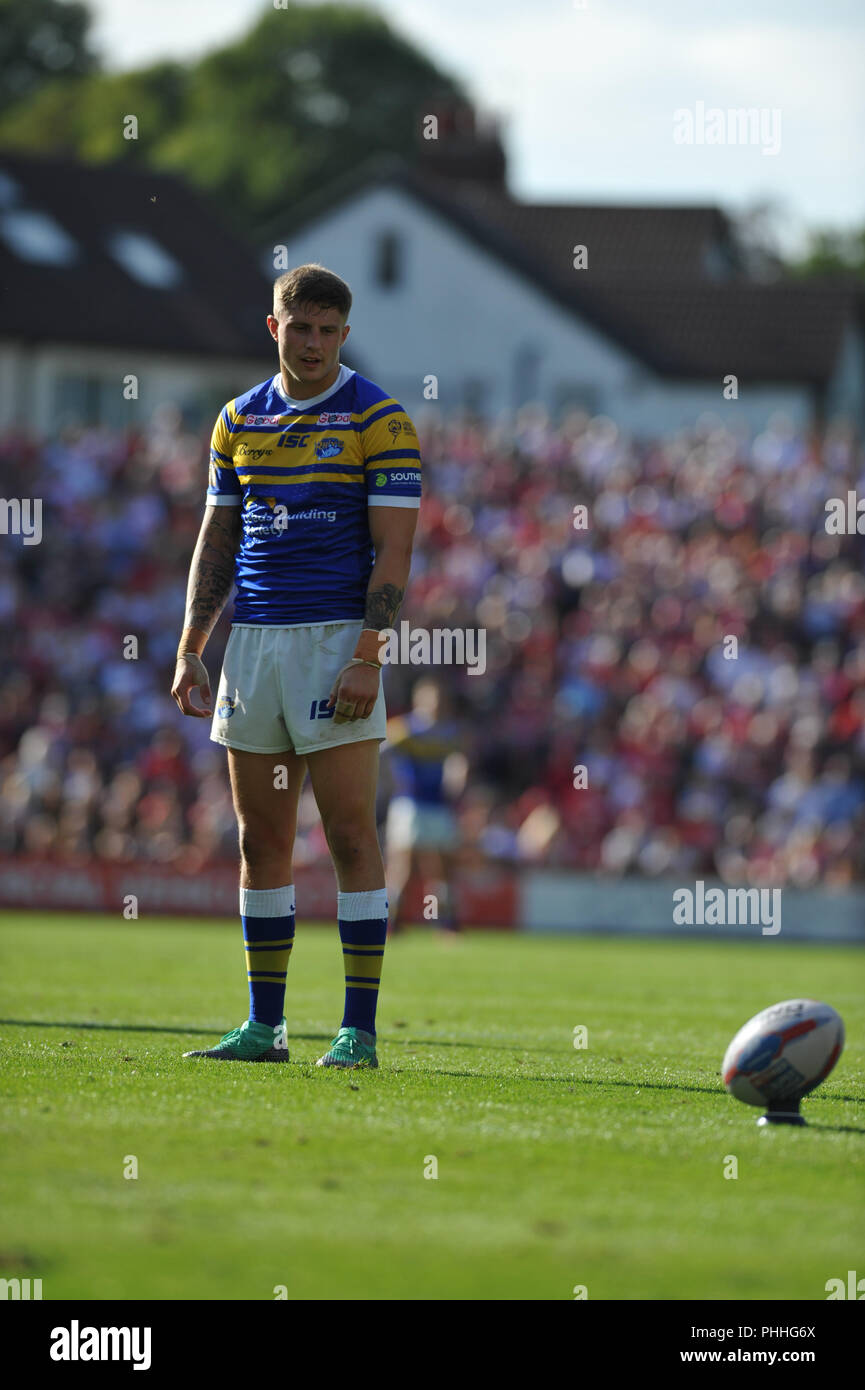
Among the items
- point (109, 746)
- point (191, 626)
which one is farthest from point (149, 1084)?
point (109, 746)

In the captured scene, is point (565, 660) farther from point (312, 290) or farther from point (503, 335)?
point (503, 335)

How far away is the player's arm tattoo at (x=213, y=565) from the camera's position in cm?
779

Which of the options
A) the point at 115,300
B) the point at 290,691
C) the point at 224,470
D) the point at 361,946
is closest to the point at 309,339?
the point at 224,470

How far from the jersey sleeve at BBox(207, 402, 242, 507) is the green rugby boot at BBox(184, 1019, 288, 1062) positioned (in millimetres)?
1894

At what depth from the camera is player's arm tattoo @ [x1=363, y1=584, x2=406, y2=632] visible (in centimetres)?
736

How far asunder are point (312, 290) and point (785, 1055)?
299 cm

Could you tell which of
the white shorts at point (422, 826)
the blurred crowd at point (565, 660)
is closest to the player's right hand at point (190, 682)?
the white shorts at point (422, 826)

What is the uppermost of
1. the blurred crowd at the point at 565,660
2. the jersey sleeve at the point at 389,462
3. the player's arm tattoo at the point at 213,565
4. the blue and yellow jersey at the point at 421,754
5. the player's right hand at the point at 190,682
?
the blurred crowd at the point at 565,660

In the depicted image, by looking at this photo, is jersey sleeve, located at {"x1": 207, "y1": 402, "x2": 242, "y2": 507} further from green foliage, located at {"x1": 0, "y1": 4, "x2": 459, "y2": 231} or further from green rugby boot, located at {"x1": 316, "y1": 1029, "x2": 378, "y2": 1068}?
green foliage, located at {"x1": 0, "y1": 4, "x2": 459, "y2": 231}

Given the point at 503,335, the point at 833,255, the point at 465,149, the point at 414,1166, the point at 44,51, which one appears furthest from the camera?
the point at 833,255

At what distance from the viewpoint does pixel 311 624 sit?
7.51m

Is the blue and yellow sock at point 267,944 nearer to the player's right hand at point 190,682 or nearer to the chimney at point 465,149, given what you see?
the player's right hand at point 190,682

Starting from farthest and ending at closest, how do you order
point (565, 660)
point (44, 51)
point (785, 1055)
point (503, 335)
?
point (44, 51)
point (503, 335)
point (565, 660)
point (785, 1055)

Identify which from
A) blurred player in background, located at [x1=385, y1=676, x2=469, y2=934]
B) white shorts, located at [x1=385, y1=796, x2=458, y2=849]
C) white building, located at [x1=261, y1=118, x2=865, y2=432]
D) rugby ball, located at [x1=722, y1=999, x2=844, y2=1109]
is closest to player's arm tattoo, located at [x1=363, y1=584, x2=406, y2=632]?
rugby ball, located at [x1=722, y1=999, x2=844, y2=1109]
